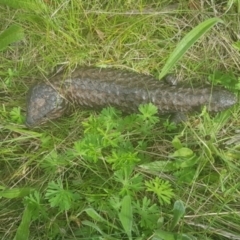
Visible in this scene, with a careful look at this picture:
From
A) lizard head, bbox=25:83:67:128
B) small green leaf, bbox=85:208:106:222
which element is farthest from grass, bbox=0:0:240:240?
lizard head, bbox=25:83:67:128

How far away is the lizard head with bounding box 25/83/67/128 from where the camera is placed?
3.70 meters

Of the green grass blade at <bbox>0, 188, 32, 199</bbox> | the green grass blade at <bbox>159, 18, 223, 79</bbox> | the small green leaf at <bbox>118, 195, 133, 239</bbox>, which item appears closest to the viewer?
the small green leaf at <bbox>118, 195, 133, 239</bbox>

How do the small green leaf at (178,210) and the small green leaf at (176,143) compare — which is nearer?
the small green leaf at (178,210)

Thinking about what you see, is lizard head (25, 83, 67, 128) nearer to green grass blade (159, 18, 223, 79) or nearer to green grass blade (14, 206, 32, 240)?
green grass blade (14, 206, 32, 240)

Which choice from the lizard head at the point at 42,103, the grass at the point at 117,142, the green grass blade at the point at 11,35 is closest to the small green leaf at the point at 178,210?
the grass at the point at 117,142

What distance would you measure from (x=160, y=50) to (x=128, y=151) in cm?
78

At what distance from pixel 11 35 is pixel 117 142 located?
1.02 metres

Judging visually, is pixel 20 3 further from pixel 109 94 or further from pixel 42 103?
pixel 109 94

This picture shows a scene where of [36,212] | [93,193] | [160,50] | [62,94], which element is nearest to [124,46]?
[160,50]

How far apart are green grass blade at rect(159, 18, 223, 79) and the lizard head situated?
785 millimetres

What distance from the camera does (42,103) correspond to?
3.70 metres

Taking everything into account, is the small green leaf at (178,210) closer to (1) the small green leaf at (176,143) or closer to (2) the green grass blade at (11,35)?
(1) the small green leaf at (176,143)

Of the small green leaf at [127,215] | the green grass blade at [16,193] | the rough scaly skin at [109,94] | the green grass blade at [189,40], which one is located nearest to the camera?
the small green leaf at [127,215]

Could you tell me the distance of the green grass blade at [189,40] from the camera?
3445 mm
